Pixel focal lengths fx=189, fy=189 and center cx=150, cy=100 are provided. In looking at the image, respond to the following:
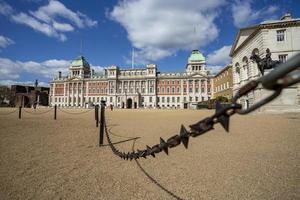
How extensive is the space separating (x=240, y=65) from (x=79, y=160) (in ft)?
108

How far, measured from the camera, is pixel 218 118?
3.82ft

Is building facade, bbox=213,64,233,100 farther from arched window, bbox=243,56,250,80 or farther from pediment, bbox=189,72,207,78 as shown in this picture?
pediment, bbox=189,72,207,78

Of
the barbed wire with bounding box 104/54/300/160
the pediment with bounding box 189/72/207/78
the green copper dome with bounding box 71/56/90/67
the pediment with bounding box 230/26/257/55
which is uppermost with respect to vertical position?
the green copper dome with bounding box 71/56/90/67

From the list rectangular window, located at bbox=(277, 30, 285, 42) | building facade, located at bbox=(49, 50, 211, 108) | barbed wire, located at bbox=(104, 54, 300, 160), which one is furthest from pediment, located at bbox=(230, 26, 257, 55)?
building facade, located at bbox=(49, 50, 211, 108)

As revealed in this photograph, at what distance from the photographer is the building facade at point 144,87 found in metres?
77.7

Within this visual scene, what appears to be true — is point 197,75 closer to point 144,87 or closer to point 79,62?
point 144,87

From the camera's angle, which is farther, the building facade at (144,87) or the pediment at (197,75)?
the building facade at (144,87)

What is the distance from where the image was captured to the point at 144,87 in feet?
265

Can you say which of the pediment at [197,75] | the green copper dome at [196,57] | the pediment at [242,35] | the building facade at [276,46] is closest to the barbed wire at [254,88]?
the building facade at [276,46]

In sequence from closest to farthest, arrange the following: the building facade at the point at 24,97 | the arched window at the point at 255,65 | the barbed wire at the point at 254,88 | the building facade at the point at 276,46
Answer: the barbed wire at the point at 254,88
the building facade at the point at 276,46
the arched window at the point at 255,65
the building facade at the point at 24,97

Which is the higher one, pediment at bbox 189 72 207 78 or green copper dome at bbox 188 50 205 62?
green copper dome at bbox 188 50 205 62

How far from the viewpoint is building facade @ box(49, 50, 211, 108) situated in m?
77.7

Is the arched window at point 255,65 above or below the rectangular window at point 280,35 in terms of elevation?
below

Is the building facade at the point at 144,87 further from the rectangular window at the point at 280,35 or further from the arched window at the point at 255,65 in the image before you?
the rectangular window at the point at 280,35
